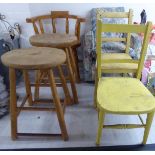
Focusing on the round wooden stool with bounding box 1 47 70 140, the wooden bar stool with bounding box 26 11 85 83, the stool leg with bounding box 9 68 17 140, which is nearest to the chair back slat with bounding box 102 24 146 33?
the round wooden stool with bounding box 1 47 70 140

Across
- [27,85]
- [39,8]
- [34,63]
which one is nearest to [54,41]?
[27,85]

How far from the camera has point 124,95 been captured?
4.82 ft

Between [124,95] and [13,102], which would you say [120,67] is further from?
[13,102]

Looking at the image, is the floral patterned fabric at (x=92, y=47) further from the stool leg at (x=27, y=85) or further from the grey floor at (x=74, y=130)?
the stool leg at (x=27, y=85)

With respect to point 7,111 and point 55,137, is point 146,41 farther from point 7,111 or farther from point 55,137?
point 7,111

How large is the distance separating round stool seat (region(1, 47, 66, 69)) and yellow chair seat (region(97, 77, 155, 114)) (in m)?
0.39

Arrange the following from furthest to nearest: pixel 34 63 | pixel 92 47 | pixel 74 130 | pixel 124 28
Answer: pixel 92 47 → pixel 74 130 → pixel 124 28 → pixel 34 63

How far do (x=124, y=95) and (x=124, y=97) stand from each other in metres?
0.03

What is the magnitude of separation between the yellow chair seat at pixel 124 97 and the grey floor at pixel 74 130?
1.42ft

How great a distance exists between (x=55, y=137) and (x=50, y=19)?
5.46 feet

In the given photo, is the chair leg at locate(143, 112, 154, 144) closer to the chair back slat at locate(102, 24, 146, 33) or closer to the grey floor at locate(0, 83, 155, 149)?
the grey floor at locate(0, 83, 155, 149)

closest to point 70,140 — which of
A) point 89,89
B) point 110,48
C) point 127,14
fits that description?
point 89,89

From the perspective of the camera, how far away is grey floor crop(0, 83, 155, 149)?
5.43ft

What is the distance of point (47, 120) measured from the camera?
1.94m
